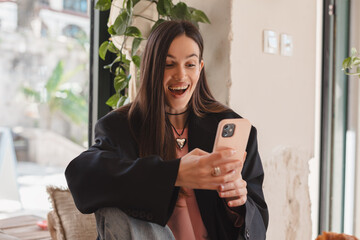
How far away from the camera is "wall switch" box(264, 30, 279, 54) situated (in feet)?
6.15

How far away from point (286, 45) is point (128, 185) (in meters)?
1.16

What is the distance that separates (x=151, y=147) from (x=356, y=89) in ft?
6.01

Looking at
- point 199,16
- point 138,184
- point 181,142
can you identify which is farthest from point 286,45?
point 138,184

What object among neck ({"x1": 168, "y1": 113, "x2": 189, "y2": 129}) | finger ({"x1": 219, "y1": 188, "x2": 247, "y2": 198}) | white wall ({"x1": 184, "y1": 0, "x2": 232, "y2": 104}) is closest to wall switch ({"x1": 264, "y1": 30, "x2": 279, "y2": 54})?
white wall ({"x1": 184, "y1": 0, "x2": 232, "y2": 104})

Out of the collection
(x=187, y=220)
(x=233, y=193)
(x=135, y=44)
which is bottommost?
(x=187, y=220)

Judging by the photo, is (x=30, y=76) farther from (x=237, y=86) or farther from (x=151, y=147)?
(x=151, y=147)

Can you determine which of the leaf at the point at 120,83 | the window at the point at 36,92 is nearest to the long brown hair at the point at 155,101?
the leaf at the point at 120,83

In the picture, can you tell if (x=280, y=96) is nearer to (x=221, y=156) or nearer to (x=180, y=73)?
(x=180, y=73)

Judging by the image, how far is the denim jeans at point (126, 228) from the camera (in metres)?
1.12

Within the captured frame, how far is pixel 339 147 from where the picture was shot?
2.71 m

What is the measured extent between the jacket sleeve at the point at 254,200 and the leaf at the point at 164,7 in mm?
593

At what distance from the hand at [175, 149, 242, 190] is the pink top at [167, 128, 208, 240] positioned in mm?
203

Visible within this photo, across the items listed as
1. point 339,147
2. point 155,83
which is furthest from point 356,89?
point 155,83

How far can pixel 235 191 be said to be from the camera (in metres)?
1.14
